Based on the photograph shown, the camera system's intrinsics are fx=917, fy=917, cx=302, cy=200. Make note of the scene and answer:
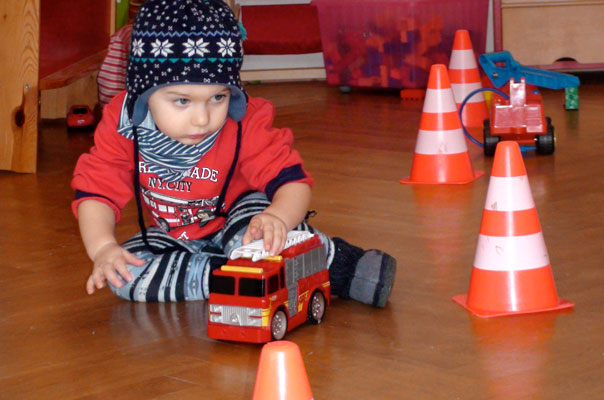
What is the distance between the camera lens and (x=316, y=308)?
1.73 metres

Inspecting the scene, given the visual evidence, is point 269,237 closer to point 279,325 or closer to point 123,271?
point 279,325

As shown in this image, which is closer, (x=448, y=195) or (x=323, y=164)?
(x=448, y=195)

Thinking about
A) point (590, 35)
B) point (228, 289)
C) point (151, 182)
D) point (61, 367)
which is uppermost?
point (590, 35)

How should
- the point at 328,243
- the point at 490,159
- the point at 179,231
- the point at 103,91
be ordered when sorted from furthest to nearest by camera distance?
the point at 103,91 < the point at 490,159 < the point at 179,231 < the point at 328,243

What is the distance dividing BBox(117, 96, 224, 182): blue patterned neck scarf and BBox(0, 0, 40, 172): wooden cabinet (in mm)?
1635

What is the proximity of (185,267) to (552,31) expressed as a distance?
4312 millimetres

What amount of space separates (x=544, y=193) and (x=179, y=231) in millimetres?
1222

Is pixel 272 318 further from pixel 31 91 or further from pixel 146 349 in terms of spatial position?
pixel 31 91

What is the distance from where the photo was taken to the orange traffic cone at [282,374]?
1.09 meters

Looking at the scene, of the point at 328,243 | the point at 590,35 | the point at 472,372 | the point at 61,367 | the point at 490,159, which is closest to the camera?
the point at 472,372

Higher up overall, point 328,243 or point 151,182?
point 151,182

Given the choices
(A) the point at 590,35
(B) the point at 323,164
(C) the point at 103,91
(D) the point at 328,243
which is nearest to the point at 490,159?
(B) the point at 323,164

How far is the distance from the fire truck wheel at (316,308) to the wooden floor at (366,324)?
23 mm

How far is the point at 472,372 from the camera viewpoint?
1450 mm
